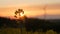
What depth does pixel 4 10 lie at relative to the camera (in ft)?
6.80

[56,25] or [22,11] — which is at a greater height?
[22,11]

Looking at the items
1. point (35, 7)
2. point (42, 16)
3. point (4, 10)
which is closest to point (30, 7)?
point (35, 7)

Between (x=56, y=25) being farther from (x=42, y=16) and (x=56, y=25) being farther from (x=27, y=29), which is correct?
(x=27, y=29)

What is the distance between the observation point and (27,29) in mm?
2055

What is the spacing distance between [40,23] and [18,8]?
13.9 inches

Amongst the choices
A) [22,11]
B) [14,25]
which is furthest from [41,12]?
[14,25]

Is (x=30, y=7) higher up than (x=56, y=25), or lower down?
higher up

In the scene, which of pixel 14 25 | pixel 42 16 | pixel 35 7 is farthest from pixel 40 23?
pixel 14 25

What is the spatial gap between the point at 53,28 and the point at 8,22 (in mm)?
604

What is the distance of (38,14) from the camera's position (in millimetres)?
2047

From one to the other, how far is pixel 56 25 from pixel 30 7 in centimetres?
42

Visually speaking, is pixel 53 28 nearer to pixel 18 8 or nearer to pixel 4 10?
pixel 18 8

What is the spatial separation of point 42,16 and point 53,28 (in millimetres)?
214

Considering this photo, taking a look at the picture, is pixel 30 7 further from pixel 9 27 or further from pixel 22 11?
pixel 9 27
